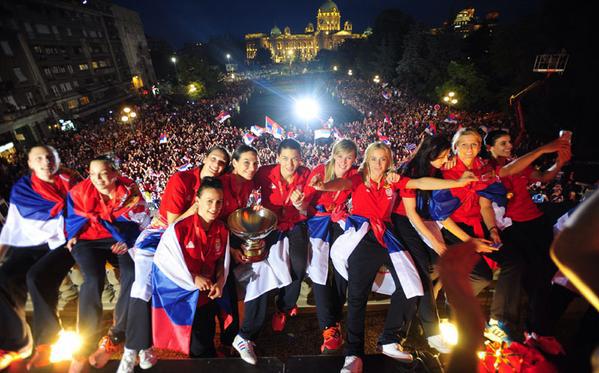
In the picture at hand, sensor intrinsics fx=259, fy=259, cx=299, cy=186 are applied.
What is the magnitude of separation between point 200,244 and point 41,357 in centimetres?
210

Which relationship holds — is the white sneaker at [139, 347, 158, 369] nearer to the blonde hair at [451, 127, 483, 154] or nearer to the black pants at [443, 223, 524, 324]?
the black pants at [443, 223, 524, 324]

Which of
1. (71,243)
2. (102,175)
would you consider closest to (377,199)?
(102,175)

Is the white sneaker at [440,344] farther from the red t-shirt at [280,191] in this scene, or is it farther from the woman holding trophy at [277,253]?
the red t-shirt at [280,191]

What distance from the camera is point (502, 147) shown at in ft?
11.5

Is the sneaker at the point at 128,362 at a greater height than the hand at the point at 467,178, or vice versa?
the hand at the point at 467,178

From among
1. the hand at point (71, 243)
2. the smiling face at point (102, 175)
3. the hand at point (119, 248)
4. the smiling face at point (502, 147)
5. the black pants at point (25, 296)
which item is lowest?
the black pants at point (25, 296)

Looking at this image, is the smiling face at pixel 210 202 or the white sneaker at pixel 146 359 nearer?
the white sneaker at pixel 146 359

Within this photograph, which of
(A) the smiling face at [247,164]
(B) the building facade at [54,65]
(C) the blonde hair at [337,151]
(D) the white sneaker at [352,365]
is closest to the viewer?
(D) the white sneaker at [352,365]

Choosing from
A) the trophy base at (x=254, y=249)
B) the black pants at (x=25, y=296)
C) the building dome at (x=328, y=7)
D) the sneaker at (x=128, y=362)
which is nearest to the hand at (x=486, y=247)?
the trophy base at (x=254, y=249)

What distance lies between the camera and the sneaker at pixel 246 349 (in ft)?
8.90

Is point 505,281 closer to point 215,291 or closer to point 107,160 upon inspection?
point 215,291

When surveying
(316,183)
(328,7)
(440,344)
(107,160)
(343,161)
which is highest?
(328,7)

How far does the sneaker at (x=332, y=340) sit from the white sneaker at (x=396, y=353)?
49cm

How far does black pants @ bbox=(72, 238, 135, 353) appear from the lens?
297cm
